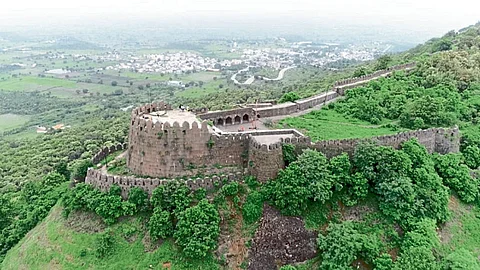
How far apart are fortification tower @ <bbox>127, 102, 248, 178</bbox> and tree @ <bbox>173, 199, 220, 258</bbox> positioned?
3904mm

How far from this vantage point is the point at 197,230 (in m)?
27.7

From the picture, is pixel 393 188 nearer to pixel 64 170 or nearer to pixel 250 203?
pixel 250 203

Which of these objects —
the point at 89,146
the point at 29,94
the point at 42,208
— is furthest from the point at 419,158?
the point at 29,94

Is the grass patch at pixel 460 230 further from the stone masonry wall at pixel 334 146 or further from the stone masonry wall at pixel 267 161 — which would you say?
the stone masonry wall at pixel 267 161

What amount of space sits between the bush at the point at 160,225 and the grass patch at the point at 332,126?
13.0 metres

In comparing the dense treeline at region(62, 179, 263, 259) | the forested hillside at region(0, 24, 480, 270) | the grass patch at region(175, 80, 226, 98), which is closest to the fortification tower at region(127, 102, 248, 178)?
the dense treeline at region(62, 179, 263, 259)

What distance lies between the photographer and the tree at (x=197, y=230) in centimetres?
2748

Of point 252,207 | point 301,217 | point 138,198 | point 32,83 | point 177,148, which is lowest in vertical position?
point 32,83

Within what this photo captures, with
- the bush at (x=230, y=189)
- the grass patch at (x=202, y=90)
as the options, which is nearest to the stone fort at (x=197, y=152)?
the bush at (x=230, y=189)

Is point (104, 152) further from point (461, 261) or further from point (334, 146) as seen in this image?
point (461, 261)

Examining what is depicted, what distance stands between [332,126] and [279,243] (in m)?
14.4

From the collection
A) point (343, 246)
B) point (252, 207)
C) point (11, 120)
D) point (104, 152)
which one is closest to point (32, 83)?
point (11, 120)

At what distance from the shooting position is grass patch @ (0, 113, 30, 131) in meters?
99.5

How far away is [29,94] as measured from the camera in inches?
4906
